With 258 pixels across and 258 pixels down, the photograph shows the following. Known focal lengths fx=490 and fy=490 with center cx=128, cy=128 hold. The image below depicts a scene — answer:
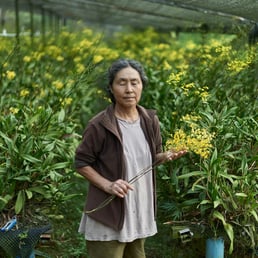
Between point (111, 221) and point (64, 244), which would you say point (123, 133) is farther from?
point (64, 244)

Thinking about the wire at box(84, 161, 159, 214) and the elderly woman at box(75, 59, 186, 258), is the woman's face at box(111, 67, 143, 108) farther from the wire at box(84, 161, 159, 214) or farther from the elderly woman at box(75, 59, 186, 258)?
the wire at box(84, 161, 159, 214)

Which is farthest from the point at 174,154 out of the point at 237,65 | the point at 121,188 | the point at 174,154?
the point at 237,65

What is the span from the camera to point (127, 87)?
84.4 inches

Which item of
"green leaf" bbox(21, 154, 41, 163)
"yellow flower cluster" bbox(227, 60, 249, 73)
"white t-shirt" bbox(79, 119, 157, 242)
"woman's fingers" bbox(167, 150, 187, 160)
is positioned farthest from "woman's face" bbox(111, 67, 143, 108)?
"yellow flower cluster" bbox(227, 60, 249, 73)

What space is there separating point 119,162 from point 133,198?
0.19m

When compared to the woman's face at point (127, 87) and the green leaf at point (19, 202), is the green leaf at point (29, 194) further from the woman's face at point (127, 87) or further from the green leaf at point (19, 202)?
the woman's face at point (127, 87)

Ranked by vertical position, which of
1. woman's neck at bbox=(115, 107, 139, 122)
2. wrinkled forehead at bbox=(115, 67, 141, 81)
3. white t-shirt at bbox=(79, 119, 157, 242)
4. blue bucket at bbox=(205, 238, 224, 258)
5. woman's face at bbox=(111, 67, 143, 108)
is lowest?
blue bucket at bbox=(205, 238, 224, 258)

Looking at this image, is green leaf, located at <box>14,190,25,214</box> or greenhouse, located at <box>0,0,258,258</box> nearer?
greenhouse, located at <box>0,0,258,258</box>

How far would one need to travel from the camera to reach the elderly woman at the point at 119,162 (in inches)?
84.7

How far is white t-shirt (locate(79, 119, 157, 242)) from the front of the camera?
2191 mm

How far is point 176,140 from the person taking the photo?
2.18 meters

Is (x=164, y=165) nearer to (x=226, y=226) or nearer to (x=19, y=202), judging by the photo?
(x=226, y=226)

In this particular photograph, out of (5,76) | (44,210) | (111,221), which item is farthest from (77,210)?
(111,221)

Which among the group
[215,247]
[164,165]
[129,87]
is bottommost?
[215,247]
